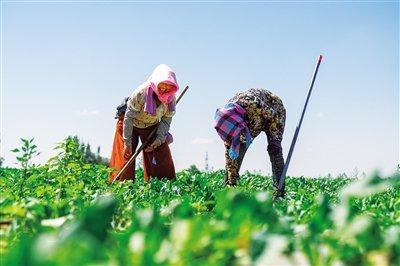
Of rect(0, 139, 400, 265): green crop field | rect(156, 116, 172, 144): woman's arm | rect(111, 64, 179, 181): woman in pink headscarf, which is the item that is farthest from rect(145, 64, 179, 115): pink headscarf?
rect(0, 139, 400, 265): green crop field

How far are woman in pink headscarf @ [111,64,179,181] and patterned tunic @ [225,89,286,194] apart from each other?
35.5 inches

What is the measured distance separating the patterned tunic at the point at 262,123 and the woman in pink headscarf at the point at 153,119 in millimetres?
902

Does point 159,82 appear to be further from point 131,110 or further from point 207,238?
point 207,238

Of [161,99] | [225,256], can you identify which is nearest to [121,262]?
[225,256]

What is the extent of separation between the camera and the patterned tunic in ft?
21.3

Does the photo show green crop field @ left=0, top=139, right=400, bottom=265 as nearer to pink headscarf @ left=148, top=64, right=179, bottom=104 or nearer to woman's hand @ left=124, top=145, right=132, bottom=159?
pink headscarf @ left=148, top=64, right=179, bottom=104

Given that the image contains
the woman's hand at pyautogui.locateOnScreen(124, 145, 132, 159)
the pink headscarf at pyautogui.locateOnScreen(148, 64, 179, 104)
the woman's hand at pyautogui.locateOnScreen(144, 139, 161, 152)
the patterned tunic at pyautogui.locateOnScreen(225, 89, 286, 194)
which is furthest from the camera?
the woman's hand at pyautogui.locateOnScreen(144, 139, 161, 152)

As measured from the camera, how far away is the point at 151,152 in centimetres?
793

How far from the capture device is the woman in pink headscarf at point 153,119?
7031 mm

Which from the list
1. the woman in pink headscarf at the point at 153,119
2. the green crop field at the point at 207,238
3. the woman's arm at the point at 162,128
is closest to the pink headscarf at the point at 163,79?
the woman in pink headscarf at the point at 153,119

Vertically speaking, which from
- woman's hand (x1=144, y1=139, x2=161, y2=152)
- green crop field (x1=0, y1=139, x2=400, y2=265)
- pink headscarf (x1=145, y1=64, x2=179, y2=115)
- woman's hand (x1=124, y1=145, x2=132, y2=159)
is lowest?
green crop field (x1=0, y1=139, x2=400, y2=265)

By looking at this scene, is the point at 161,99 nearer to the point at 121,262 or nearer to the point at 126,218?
the point at 126,218

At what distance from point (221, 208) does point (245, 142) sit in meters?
4.94

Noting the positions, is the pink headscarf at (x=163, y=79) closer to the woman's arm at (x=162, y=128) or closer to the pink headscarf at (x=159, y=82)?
the pink headscarf at (x=159, y=82)
